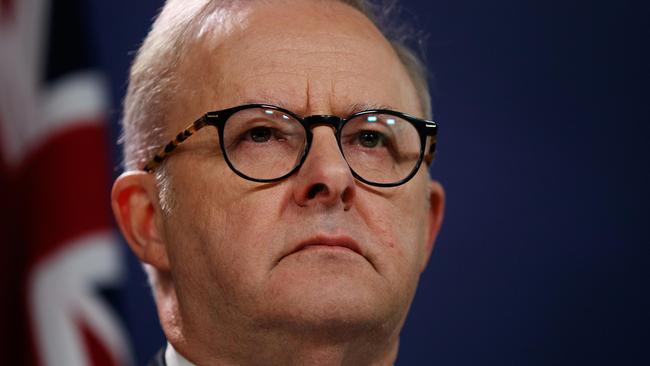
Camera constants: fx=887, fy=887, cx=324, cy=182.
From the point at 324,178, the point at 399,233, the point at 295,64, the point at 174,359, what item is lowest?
the point at 174,359

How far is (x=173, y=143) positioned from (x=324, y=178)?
35cm

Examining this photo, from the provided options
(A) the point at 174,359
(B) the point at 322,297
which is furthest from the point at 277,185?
(A) the point at 174,359

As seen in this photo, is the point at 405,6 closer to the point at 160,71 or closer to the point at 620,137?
the point at 620,137

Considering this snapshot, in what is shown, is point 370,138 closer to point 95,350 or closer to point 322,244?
point 322,244

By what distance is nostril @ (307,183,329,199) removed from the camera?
159 cm

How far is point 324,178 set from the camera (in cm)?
158

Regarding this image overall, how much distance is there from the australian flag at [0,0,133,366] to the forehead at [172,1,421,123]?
262 millimetres

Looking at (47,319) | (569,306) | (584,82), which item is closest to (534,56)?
(584,82)

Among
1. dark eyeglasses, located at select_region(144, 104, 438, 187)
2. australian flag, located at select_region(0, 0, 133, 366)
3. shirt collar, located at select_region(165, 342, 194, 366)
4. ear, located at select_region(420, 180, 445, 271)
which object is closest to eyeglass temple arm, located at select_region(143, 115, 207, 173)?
dark eyeglasses, located at select_region(144, 104, 438, 187)

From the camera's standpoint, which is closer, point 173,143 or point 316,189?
point 316,189

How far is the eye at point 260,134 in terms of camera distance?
1.68 meters

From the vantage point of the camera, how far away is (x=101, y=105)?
165 centimetres

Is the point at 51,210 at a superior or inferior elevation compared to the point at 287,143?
inferior

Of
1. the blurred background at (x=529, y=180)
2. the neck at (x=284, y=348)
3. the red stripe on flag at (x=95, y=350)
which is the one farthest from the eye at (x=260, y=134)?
the blurred background at (x=529, y=180)
